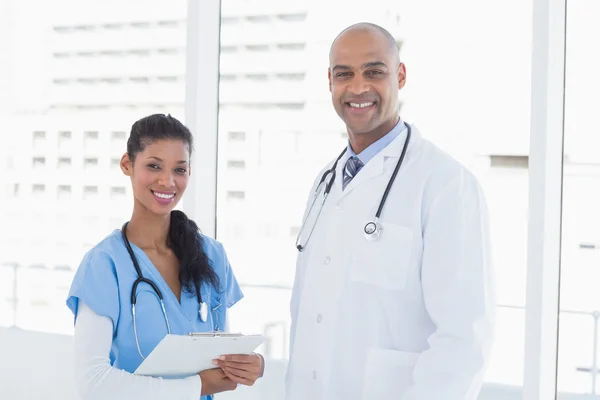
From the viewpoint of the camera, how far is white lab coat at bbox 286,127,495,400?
1293 mm

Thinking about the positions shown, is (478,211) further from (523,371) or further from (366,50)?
(523,371)

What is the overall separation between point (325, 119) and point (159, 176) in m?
1.15

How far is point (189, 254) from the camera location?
5.03 ft

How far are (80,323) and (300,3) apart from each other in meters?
1.51

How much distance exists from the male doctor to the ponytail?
222mm

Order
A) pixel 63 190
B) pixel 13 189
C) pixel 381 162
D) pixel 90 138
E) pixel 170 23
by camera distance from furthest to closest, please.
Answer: pixel 13 189 → pixel 63 190 → pixel 90 138 → pixel 170 23 → pixel 381 162

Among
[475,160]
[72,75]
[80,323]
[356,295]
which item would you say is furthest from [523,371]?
[72,75]

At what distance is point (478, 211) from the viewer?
Answer: 132 centimetres

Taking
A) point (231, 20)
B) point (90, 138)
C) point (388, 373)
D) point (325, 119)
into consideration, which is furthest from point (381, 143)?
point (90, 138)

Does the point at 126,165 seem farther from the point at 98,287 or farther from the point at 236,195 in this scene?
the point at 236,195

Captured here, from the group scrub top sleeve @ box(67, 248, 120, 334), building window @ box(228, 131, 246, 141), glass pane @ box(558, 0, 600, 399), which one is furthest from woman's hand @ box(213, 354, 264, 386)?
building window @ box(228, 131, 246, 141)

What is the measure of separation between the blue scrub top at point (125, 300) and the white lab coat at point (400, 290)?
0.85 feet

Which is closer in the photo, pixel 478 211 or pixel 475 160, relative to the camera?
pixel 478 211

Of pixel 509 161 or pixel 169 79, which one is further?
pixel 169 79
